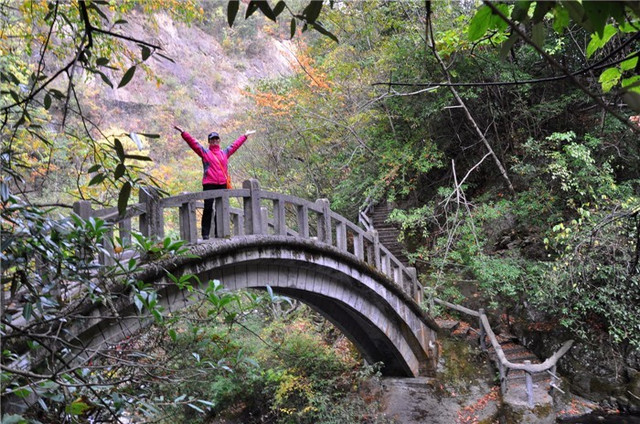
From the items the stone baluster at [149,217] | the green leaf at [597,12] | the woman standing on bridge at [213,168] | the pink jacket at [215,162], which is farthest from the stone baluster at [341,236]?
the green leaf at [597,12]

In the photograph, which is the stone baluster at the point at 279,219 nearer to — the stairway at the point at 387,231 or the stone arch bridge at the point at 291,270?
the stone arch bridge at the point at 291,270

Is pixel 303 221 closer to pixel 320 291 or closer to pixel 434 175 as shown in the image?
pixel 320 291

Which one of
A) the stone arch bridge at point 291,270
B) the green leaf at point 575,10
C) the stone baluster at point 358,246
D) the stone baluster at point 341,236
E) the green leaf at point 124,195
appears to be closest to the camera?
the green leaf at point 575,10

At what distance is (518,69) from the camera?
1127 centimetres

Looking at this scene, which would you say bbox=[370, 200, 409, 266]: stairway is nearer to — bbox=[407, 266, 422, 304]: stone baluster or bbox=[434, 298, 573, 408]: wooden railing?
bbox=[407, 266, 422, 304]: stone baluster

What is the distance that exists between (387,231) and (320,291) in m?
5.95

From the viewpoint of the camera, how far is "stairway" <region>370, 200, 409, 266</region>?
13687 millimetres

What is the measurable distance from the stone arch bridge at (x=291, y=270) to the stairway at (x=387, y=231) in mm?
2531

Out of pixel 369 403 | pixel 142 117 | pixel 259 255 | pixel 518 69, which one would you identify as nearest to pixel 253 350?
pixel 369 403

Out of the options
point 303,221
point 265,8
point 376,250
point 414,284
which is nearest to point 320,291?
point 303,221

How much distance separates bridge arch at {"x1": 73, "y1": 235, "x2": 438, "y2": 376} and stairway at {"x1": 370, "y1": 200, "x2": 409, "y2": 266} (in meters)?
2.97

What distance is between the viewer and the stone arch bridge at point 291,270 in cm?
525

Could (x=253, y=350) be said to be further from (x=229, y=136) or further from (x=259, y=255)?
(x=229, y=136)

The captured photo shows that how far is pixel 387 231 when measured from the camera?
1423cm
